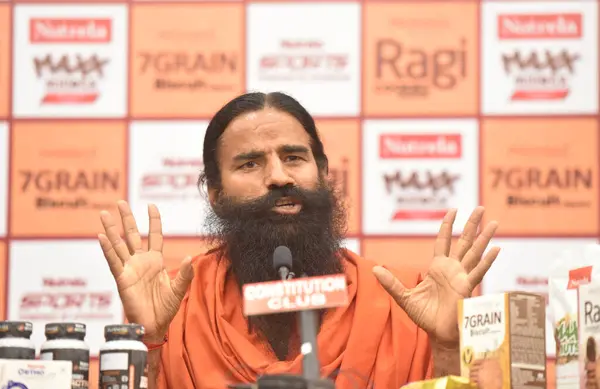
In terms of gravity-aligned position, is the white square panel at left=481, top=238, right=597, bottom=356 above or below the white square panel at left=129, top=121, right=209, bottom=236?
below

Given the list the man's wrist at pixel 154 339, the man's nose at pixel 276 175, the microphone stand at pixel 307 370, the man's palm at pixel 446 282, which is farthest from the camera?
the man's nose at pixel 276 175

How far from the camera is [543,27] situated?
14.0 feet

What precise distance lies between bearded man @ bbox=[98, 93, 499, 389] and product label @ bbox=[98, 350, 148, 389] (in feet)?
1.82

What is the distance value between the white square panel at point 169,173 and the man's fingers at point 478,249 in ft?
5.45

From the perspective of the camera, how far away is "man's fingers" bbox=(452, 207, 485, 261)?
276cm

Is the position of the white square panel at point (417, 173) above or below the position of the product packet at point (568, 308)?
above

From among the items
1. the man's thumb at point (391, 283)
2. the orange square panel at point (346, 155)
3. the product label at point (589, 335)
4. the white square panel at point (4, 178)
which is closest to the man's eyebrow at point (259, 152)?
the man's thumb at point (391, 283)

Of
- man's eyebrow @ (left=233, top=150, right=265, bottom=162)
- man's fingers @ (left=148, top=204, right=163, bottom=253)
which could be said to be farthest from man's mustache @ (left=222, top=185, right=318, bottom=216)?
man's fingers @ (left=148, top=204, right=163, bottom=253)

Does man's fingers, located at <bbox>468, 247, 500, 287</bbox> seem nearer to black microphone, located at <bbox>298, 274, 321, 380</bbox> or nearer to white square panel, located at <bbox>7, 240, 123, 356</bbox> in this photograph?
black microphone, located at <bbox>298, 274, 321, 380</bbox>

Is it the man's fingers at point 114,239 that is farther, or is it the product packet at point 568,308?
the man's fingers at point 114,239

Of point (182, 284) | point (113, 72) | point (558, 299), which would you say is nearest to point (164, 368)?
point (182, 284)

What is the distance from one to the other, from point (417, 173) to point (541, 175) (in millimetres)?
490

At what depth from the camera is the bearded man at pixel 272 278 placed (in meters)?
2.75

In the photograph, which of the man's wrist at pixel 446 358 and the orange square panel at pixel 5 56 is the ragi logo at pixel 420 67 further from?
the man's wrist at pixel 446 358
